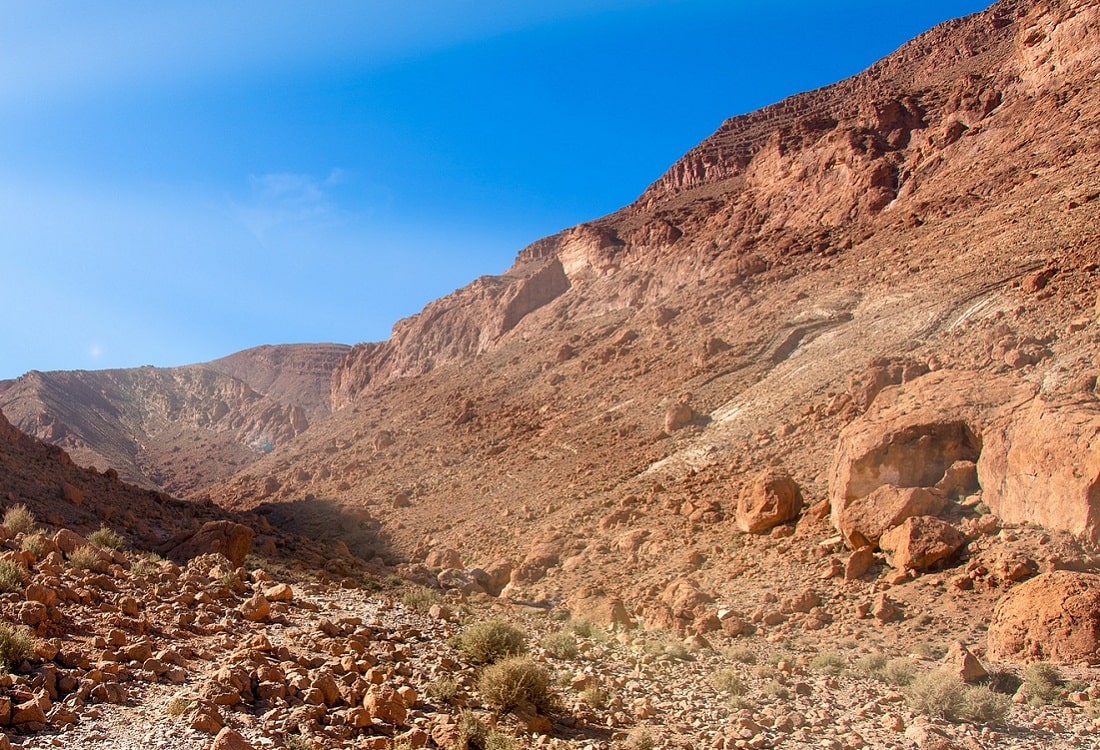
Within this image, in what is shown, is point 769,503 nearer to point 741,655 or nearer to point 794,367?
point 741,655

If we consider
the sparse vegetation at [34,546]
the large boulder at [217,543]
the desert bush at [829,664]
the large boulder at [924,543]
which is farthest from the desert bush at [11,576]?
the large boulder at [924,543]

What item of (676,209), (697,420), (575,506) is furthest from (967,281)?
(676,209)

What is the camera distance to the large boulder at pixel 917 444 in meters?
15.2

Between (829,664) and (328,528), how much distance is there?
2266 centimetres

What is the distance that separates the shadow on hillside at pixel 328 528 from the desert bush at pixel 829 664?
39.4ft

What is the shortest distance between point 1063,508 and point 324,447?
40.5m

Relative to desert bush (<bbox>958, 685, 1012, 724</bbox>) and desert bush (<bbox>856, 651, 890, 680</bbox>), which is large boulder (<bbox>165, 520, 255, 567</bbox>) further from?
desert bush (<bbox>958, 685, 1012, 724</bbox>)

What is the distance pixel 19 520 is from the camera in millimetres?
13805

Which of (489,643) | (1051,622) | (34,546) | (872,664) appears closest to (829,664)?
(872,664)

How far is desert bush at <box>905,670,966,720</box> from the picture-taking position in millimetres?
8594

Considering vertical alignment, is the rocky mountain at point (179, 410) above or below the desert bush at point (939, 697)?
above

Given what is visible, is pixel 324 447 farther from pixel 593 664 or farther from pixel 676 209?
pixel 593 664

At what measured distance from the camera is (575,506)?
2380cm

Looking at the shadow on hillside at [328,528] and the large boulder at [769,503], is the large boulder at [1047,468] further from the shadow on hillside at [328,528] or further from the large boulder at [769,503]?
the shadow on hillside at [328,528]
